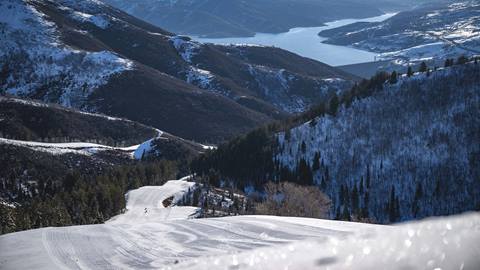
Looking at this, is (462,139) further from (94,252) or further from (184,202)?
(94,252)

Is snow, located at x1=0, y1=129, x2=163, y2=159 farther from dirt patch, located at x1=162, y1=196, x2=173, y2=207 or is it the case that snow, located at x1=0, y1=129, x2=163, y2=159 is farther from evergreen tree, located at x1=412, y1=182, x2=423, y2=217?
evergreen tree, located at x1=412, y1=182, x2=423, y2=217

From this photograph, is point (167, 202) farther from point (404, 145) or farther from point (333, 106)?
point (333, 106)

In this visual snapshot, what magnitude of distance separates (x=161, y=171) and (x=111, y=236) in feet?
411

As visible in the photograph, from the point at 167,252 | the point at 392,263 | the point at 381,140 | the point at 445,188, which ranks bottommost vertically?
the point at 445,188

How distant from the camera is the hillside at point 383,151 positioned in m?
149

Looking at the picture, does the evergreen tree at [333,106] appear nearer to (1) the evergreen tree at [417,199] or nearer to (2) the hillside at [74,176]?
(1) the evergreen tree at [417,199]

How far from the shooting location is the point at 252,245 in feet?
81.3

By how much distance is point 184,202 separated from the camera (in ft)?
350

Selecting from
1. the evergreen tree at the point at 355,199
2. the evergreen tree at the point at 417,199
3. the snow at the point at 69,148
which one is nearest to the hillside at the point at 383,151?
the evergreen tree at the point at 417,199

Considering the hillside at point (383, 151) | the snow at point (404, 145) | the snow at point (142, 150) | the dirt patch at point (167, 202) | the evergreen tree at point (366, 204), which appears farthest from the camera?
the snow at point (142, 150)

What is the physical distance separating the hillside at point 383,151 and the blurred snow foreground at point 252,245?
110 metres

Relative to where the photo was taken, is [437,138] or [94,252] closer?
[94,252]

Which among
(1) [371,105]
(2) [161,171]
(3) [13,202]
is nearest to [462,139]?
(1) [371,105]

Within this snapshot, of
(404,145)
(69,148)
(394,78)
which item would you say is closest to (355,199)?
(404,145)
